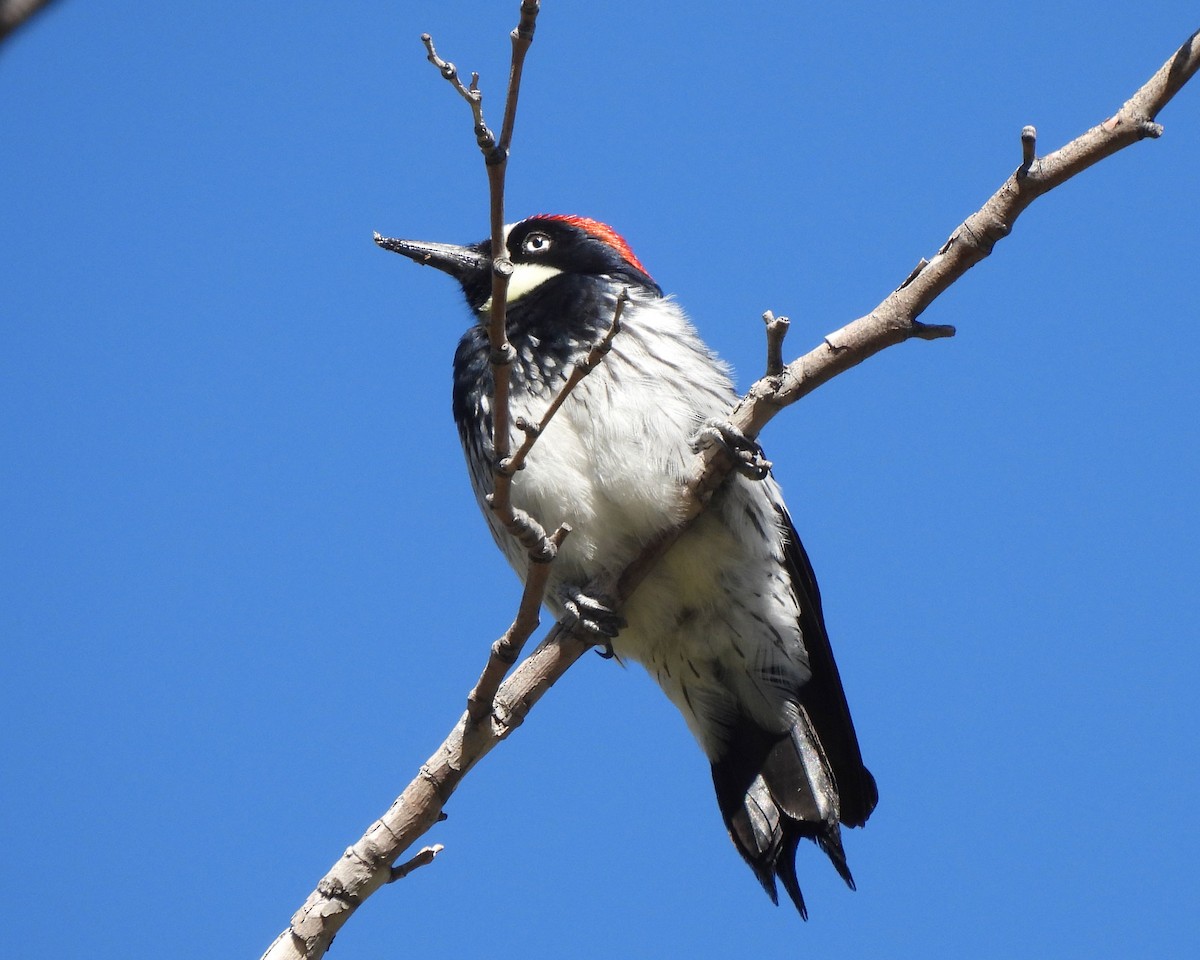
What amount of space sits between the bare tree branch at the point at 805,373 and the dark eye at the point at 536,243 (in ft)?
6.72

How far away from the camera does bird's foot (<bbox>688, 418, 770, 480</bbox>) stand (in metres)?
4.08

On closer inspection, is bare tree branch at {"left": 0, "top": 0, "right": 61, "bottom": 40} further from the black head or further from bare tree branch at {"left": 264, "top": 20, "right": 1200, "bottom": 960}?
the black head

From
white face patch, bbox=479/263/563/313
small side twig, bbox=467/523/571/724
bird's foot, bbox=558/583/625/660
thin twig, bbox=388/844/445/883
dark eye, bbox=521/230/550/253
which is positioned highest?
dark eye, bbox=521/230/550/253

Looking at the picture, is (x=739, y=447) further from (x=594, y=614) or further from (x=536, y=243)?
(x=536, y=243)

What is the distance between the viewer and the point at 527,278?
18.4 feet

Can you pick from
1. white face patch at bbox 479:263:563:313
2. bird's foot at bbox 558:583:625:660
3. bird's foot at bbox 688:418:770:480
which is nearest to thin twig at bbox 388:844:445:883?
bird's foot at bbox 558:583:625:660

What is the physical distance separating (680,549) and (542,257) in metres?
1.74

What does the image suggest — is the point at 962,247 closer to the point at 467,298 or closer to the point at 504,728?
the point at 504,728

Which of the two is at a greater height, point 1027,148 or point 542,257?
point 542,257

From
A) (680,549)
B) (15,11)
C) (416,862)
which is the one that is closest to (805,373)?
(680,549)

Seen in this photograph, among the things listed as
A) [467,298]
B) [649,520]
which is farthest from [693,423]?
[467,298]

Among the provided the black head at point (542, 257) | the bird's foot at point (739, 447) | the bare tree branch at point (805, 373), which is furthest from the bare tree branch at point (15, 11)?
the black head at point (542, 257)

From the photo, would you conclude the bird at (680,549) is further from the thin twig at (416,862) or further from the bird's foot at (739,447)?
the thin twig at (416,862)

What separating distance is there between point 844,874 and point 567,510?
6.08 ft
